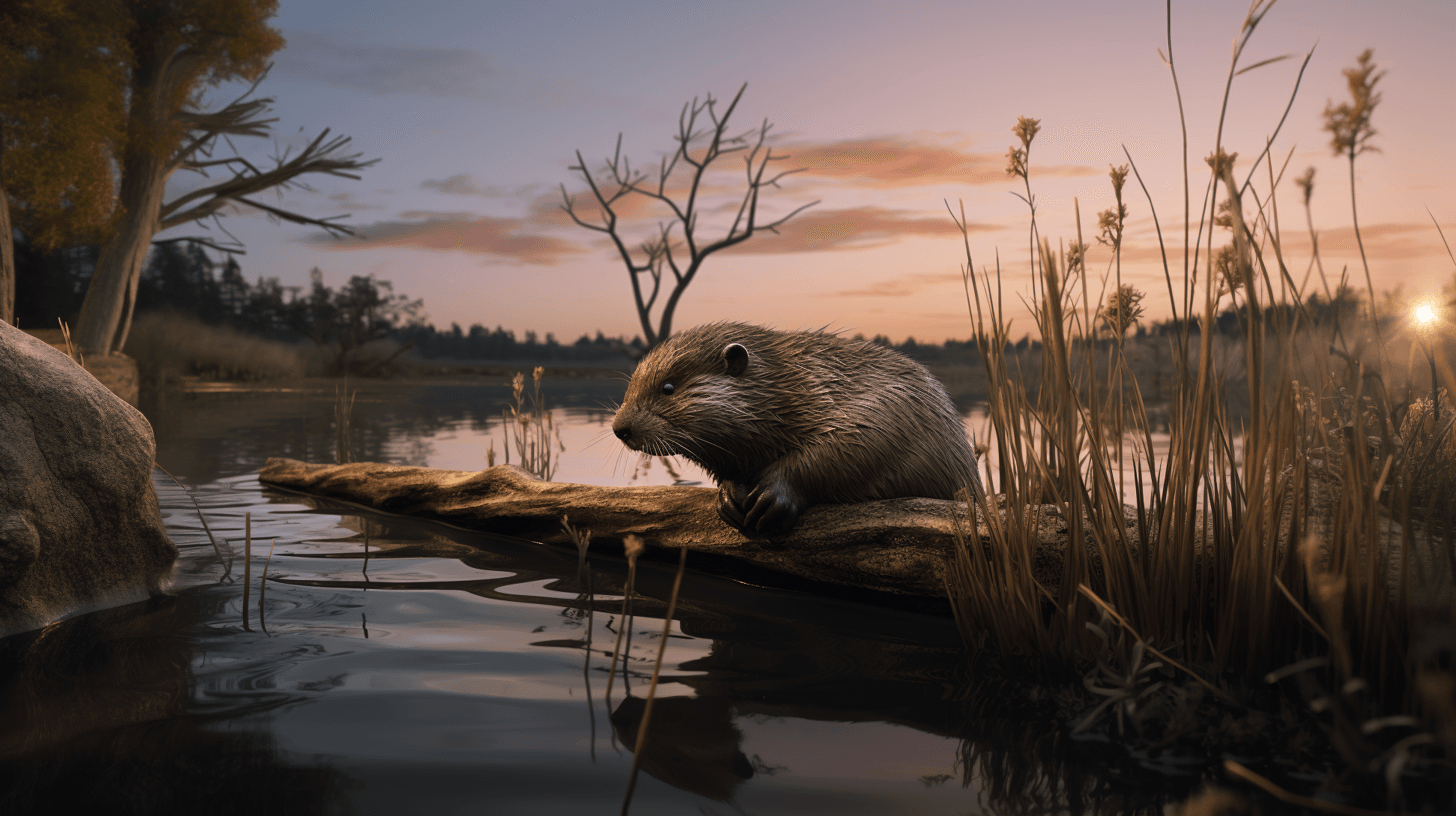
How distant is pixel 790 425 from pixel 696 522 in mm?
765

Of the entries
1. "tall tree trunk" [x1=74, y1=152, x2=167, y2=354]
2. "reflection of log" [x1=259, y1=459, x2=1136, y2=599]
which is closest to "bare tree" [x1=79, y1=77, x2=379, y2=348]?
"tall tree trunk" [x1=74, y1=152, x2=167, y2=354]

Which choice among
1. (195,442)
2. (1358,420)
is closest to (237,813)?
(1358,420)

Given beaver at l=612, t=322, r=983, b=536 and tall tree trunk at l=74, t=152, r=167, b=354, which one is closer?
beaver at l=612, t=322, r=983, b=536

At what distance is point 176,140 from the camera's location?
17578 mm

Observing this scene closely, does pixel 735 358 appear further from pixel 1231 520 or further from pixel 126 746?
pixel 126 746

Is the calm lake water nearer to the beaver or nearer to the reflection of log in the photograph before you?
the reflection of log

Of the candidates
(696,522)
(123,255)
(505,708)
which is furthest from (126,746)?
(123,255)

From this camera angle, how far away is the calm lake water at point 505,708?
172cm

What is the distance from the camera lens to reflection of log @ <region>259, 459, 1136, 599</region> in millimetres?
3170

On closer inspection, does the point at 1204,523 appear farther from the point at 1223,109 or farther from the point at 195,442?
the point at 195,442

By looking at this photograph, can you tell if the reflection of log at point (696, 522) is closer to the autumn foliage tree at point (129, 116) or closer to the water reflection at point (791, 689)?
the water reflection at point (791, 689)

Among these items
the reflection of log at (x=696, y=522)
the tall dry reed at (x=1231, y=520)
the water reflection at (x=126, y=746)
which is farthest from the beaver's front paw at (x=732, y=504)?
the water reflection at (x=126, y=746)

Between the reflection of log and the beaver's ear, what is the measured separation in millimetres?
746

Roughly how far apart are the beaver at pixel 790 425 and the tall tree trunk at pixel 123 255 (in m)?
18.4
